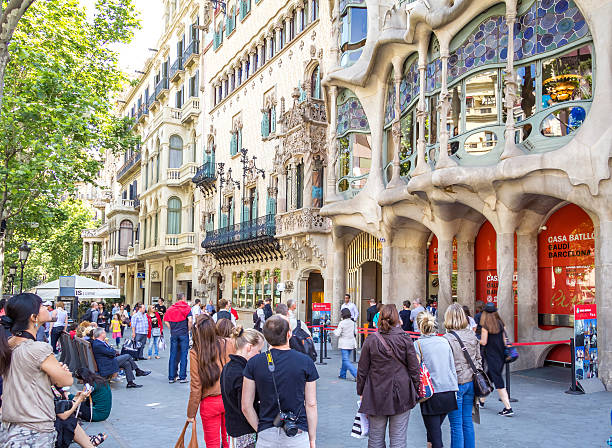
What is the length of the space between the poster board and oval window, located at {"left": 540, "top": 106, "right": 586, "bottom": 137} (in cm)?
382

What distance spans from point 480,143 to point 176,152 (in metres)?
30.6

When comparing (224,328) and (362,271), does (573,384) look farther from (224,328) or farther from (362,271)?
(362,271)

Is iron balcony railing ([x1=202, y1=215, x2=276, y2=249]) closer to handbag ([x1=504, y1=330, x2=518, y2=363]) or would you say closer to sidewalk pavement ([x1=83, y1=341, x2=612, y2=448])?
sidewalk pavement ([x1=83, y1=341, x2=612, y2=448])

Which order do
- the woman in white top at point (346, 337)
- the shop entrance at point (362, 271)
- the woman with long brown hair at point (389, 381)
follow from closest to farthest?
the woman with long brown hair at point (389, 381)
the woman in white top at point (346, 337)
the shop entrance at point (362, 271)

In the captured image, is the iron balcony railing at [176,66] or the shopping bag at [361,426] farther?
the iron balcony railing at [176,66]

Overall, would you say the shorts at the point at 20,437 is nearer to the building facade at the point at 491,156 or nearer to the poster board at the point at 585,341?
the poster board at the point at 585,341

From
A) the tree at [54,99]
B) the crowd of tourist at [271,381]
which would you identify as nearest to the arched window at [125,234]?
the tree at [54,99]

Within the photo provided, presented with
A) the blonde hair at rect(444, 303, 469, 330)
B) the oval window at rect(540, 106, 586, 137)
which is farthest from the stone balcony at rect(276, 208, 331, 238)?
the blonde hair at rect(444, 303, 469, 330)

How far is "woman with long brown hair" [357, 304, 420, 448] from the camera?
5.80m

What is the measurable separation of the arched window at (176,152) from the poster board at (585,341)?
33831 millimetres

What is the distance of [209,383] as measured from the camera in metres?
6.22

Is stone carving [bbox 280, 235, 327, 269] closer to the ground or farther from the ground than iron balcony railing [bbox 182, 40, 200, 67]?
closer to the ground

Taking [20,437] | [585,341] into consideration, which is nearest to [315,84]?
[585,341]

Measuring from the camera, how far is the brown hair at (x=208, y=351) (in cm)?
623
